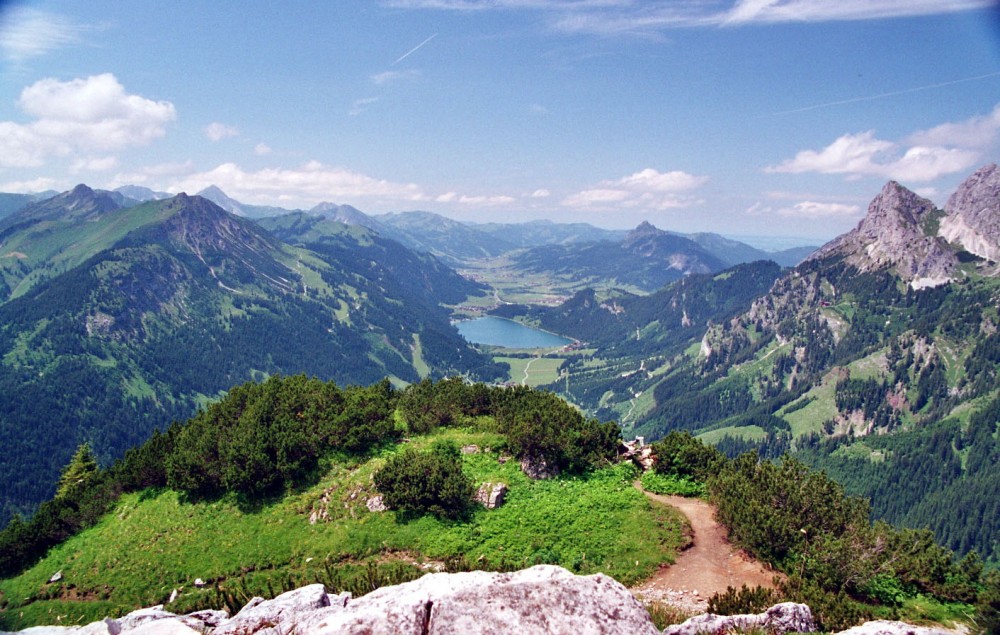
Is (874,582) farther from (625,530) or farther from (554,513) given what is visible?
(554,513)

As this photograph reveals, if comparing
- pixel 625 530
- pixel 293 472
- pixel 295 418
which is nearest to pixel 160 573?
pixel 293 472

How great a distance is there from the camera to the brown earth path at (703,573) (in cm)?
2716

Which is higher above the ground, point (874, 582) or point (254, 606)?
point (254, 606)

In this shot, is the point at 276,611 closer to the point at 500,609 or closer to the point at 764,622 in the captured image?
the point at 500,609

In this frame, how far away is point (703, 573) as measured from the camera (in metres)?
29.4

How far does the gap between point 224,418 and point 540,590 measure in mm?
42430

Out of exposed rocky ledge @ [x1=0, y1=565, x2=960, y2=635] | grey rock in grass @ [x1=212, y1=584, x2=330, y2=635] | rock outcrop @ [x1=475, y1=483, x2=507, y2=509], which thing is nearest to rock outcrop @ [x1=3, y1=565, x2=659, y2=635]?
exposed rocky ledge @ [x1=0, y1=565, x2=960, y2=635]

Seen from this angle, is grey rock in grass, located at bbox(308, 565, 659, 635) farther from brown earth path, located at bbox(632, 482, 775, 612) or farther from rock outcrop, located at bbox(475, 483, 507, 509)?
rock outcrop, located at bbox(475, 483, 507, 509)

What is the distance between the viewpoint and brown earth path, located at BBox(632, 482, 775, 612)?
89.1 feet

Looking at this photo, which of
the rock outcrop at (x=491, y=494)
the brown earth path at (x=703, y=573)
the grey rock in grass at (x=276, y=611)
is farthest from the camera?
the rock outcrop at (x=491, y=494)

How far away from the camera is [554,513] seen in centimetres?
3594

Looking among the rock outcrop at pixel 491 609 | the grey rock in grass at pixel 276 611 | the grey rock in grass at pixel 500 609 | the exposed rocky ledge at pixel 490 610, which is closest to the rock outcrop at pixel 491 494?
the grey rock in grass at pixel 276 611

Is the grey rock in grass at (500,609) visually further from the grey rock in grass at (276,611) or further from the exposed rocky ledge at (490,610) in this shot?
the grey rock in grass at (276,611)

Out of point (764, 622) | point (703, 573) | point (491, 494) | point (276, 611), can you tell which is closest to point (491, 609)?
point (276, 611)
